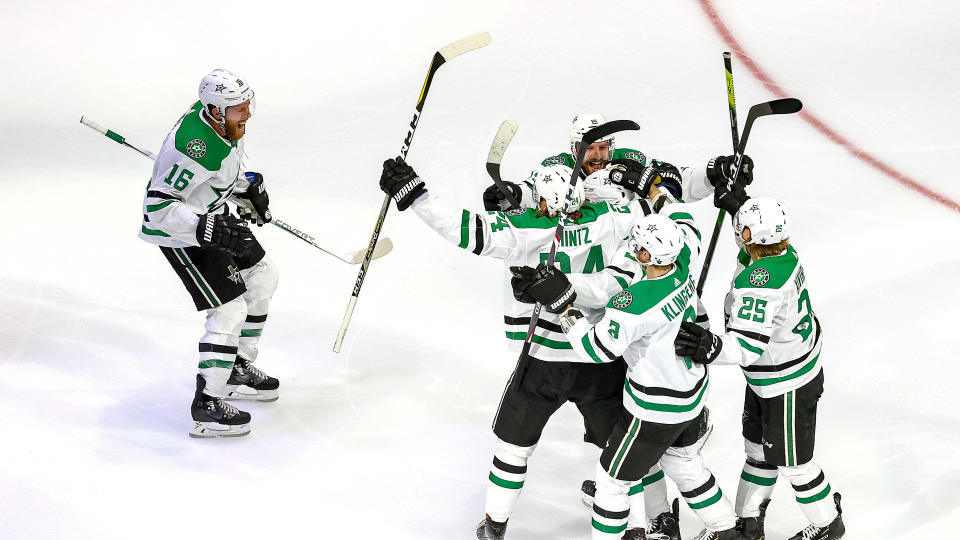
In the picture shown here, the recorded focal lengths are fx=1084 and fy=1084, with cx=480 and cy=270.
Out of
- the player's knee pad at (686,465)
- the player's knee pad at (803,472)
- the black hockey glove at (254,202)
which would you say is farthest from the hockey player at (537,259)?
the black hockey glove at (254,202)

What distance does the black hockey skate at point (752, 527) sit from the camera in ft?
11.2

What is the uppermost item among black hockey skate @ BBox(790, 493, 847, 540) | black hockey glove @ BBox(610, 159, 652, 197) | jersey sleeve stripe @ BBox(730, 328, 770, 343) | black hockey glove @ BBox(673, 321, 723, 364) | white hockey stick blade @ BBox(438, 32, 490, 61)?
white hockey stick blade @ BBox(438, 32, 490, 61)

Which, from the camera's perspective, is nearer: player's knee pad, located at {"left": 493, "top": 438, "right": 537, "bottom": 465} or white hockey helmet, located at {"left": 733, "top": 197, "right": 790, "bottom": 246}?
white hockey helmet, located at {"left": 733, "top": 197, "right": 790, "bottom": 246}

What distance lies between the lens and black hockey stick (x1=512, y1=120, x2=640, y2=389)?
10.3 feet

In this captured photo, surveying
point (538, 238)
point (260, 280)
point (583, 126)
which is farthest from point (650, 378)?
point (260, 280)

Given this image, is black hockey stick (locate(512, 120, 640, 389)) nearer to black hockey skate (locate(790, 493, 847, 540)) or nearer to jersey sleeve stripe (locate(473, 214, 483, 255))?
jersey sleeve stripe (locate(473, 214, 483, 255))

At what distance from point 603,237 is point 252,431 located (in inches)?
65.2

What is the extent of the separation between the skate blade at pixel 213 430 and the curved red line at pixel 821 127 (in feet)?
11.9

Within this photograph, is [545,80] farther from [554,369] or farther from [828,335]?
[554,369]

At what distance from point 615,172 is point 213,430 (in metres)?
1.75

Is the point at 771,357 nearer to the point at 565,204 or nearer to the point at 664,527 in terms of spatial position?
the point at 664,527

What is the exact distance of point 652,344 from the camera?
299 centimetres

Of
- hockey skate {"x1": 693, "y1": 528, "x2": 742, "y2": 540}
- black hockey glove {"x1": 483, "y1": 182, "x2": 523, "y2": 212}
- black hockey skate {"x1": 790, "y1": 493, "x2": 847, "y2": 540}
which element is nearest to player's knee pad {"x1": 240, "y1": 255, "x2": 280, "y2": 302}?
black hockey glove {"x1": 483, "y1": 182, "x2": 523, "y2": 212}

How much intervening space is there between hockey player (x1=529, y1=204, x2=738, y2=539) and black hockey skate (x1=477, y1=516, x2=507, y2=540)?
1.12ft
